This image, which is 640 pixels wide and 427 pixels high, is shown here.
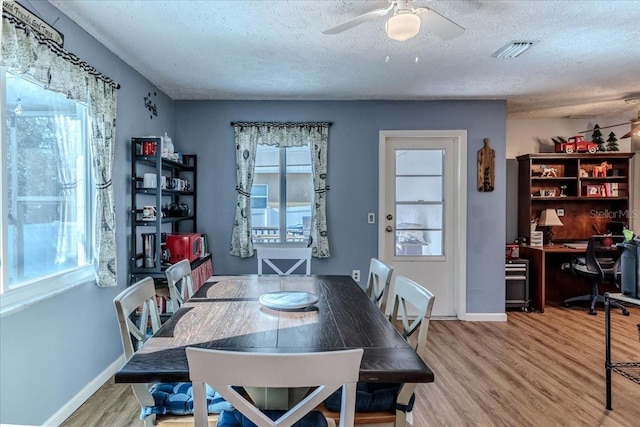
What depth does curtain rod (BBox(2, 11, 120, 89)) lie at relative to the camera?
1.78m

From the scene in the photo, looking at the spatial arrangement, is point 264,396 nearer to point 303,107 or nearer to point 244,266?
point 244,266

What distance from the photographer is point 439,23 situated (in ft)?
6.18

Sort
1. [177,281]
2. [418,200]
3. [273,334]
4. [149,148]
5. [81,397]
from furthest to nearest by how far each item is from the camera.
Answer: [418,200] → [149,148] → [81,397] → [177,281] → [273,334]

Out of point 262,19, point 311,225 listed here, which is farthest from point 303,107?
point 262,19

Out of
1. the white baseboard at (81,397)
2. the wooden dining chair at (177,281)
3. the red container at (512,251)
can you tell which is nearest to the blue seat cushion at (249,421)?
the wooden dining chair at (177,281)

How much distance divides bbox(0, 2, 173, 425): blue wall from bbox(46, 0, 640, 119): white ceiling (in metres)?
0.16

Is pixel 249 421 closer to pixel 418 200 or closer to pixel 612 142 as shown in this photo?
pixel 418 200

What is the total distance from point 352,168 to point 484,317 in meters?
2.22

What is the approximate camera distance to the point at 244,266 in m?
4.21

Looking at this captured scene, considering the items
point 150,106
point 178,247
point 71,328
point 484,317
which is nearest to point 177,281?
point 71,328

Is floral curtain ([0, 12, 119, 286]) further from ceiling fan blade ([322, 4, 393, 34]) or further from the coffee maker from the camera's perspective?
ceiling fan blade ([322, 4, 393, 34])

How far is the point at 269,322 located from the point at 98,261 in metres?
1.60

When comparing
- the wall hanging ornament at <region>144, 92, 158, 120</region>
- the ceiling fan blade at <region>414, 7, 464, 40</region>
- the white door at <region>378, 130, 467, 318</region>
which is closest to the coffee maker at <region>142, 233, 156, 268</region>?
the wall hanging ornament at <region>144, 92, 158, 120</region>

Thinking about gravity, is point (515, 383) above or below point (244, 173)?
below
